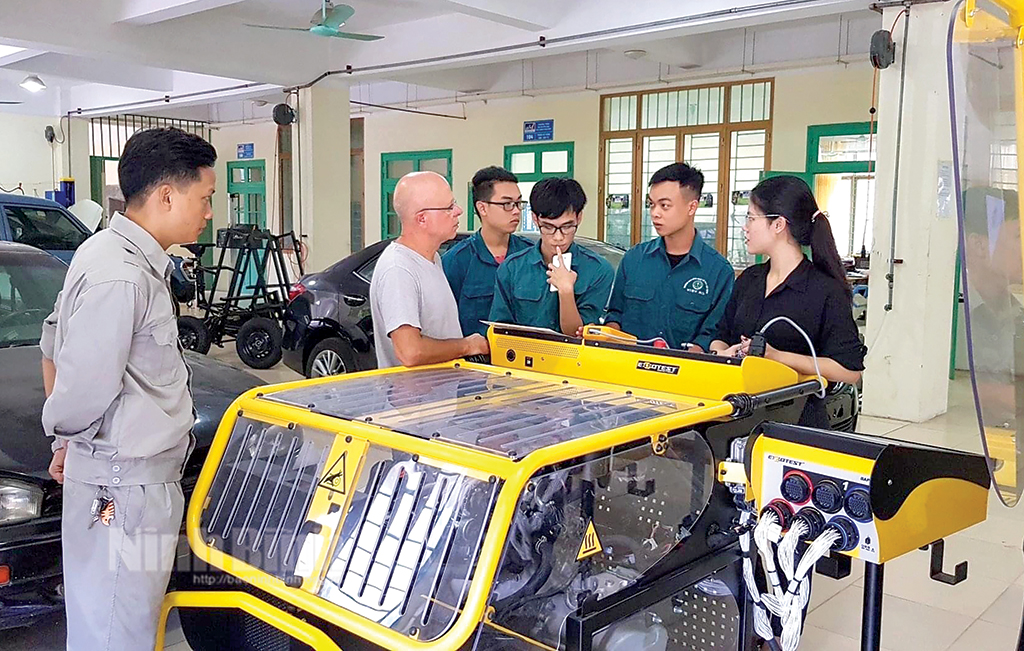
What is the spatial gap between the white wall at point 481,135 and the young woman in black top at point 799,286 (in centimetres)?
778

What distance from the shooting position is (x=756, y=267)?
2.53 m

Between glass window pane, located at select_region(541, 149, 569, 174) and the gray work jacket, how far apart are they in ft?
28.8

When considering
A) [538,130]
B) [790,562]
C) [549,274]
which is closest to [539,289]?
[549,274]

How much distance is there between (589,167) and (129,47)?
508cm

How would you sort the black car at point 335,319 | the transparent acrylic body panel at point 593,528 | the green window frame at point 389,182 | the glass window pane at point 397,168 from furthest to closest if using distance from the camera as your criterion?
the glass window pane at point 397,168 < the green window frame at point 389,182 < the black car at point 335,319 < the transparent acrylic body panel at point 593,528

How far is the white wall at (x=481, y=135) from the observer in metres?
10.1

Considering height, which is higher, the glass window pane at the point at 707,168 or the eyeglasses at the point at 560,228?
the glass window pane at the point at 707,168

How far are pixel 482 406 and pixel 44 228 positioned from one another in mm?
6256

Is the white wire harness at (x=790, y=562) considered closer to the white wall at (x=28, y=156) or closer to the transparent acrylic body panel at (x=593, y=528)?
the transparent acrylic body panel at (x=593, y=528)

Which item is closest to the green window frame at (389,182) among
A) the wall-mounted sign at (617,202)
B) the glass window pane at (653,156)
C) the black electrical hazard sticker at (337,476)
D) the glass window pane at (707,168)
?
the wall-mounted sign at (617,202)

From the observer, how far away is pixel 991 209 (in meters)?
1.13

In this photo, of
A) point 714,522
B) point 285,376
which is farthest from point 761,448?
point 285,376

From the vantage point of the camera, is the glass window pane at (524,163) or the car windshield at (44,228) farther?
the glass window pane at (524,163)

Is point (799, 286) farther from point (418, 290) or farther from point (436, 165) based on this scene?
point (436, 165)
